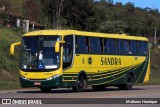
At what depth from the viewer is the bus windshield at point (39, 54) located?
26.3 metres

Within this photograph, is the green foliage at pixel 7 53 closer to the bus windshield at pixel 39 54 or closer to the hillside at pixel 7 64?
the hillside at pixel 7 64

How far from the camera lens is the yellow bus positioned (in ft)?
86.3

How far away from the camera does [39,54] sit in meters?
26.4

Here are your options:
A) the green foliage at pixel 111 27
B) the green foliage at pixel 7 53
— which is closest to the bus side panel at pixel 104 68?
the green foliage at pixel 7 53

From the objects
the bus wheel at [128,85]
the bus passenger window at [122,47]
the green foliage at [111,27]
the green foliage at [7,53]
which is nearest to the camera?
the bus passenger window at [122,47]

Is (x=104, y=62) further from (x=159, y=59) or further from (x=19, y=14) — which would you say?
(x=159, y=59)

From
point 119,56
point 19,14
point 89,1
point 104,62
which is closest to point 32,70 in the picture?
point 104,62

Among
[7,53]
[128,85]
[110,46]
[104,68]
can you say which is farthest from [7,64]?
[104,68]

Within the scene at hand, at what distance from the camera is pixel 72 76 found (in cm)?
2730

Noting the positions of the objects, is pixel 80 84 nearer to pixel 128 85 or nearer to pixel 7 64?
pixel 128 85

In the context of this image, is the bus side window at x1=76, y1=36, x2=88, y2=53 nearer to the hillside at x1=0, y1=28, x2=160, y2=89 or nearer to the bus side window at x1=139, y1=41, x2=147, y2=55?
the hillside at x1=0, y1=28, x2=160, y2=89

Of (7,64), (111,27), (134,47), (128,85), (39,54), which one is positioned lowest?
(111,27)

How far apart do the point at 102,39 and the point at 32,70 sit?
5.83 m

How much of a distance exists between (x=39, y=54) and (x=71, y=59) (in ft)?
5.84
